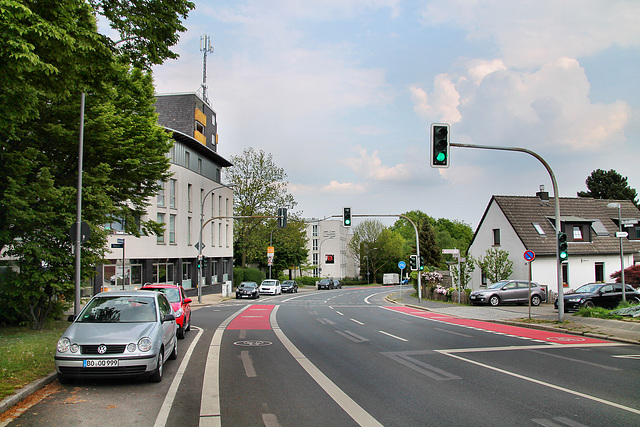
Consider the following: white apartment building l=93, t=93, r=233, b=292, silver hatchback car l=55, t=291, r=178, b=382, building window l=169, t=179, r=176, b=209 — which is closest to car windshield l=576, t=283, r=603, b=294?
white apartment building l=93, t=93, r=233, b=292

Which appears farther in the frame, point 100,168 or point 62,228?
point 100,168

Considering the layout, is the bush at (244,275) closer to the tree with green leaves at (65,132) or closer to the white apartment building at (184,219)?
the white apartment building at (184,219)

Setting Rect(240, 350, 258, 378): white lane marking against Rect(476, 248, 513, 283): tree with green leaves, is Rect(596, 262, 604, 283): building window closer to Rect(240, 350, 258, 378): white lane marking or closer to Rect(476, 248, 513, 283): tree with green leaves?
Rect(476, 248, 513, 283): tree with green leaves

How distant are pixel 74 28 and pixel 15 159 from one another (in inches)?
339

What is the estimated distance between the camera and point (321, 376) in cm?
880

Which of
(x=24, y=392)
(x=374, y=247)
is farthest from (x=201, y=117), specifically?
(x=374, y=247)

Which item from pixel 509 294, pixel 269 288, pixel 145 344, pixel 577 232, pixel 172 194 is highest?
pixel 172 194

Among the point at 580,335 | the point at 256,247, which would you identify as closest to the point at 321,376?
the point at 580,335

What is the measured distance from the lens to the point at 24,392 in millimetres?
7031

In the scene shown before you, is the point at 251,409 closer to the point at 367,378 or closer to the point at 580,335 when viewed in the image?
the point at 367,378

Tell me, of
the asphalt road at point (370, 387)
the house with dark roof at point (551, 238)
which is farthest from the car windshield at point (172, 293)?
the house with dark roof at point (551, 238)

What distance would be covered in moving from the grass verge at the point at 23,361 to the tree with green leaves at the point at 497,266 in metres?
29.2

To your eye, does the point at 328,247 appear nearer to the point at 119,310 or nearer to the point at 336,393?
the point at 119,310

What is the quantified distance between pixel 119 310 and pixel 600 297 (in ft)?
72.0
